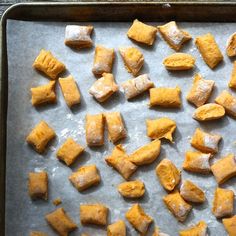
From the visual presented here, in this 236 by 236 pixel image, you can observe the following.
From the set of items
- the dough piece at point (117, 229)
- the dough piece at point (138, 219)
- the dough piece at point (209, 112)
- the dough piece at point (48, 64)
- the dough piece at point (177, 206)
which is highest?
the dough piece at point (48, 64)

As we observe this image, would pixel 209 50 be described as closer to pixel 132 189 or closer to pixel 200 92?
pixel 200 92

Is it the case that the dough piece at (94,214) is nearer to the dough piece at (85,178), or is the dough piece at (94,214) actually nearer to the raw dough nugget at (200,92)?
the dough piece at (85,178)

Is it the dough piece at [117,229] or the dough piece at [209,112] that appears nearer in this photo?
the dough piece at [117,229]

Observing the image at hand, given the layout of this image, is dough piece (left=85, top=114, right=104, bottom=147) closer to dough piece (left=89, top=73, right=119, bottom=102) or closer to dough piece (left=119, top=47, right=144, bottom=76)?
dough piece (left=89, top=73, right=119, bottom=102)

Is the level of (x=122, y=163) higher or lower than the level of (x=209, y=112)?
lower

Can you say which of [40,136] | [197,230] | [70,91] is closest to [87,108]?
[70,91]

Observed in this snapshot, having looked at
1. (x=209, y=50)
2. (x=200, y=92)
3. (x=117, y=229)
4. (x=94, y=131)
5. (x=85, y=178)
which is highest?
(x=209, y=50)

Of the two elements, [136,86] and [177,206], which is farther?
[136,86]

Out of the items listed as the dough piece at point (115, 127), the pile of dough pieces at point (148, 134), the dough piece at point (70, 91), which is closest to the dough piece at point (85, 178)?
the pile of dough pieces at point (148, 134)
